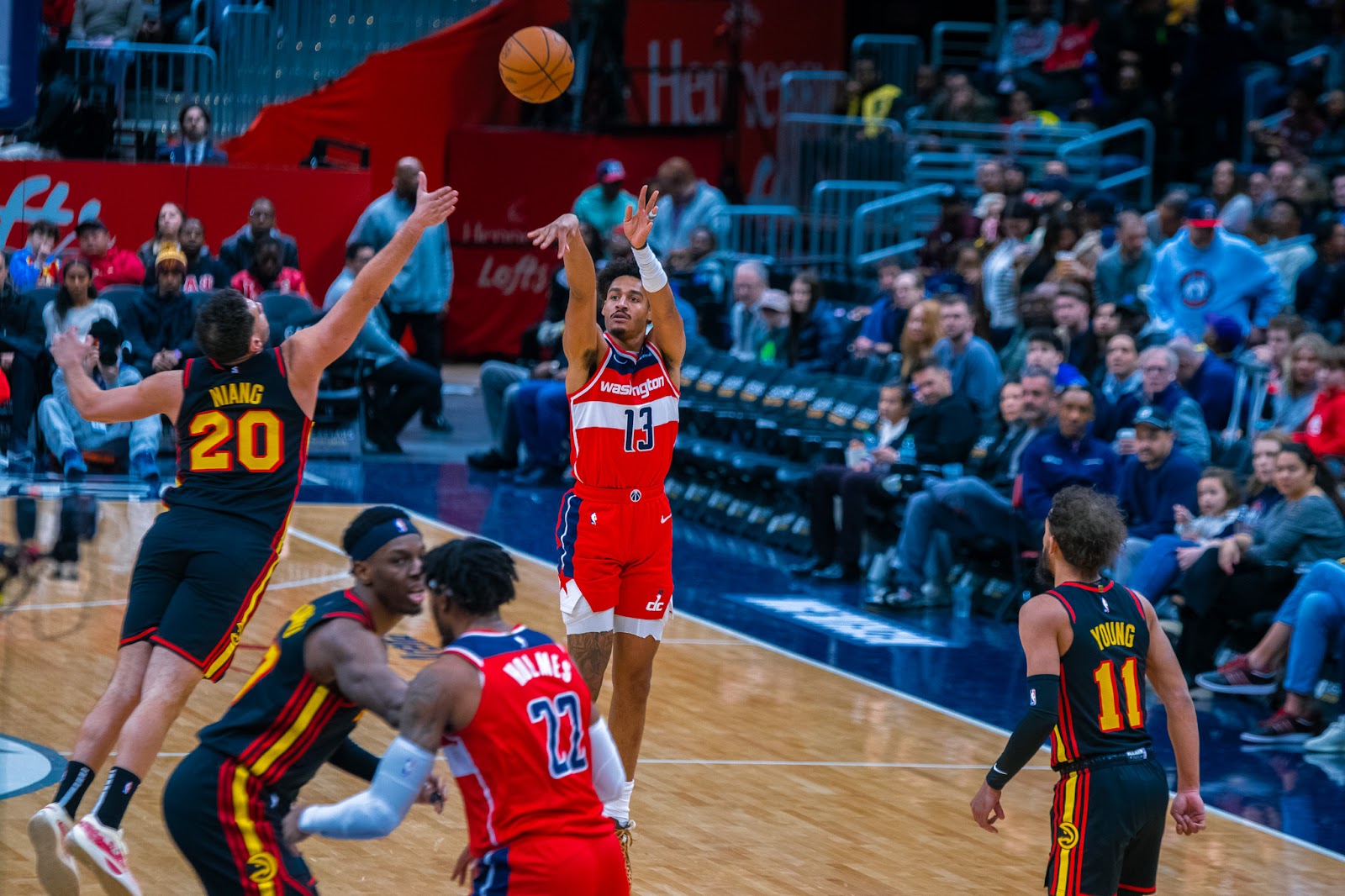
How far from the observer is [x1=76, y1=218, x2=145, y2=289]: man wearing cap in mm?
14539

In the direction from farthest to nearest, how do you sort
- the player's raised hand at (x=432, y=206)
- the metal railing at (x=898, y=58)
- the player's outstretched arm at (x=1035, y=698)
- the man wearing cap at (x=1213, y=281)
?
the metal railing at (x=898, y=58) < the man wearing cap at (x=1213, y=281) < the player's raised hand at (x=432, y=206) < the player's outstretched arm at (x=1035, y=698)

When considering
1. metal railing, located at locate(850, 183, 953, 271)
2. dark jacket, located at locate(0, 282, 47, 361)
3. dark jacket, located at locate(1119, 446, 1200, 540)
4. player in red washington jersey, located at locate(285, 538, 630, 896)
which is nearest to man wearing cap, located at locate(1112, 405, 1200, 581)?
dark jacket, located at locate(1119, 446, 1200, 540)

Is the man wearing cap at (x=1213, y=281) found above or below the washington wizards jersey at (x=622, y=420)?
above

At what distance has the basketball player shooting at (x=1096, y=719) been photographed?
5.12m

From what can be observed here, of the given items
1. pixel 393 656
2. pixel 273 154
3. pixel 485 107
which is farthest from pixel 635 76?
pixel 393 656

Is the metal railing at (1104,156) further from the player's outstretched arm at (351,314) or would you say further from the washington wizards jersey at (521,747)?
the washington wizards jersey at (521,747)

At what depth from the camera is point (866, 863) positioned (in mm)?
6902

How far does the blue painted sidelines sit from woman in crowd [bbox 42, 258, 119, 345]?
2.11 m

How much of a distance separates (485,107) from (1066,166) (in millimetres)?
7030

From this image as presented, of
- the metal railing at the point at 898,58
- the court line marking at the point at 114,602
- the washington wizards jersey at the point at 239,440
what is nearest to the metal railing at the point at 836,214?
the metal railing at the point at 898,58

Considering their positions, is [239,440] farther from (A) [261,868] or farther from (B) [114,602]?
(B) [114,602]

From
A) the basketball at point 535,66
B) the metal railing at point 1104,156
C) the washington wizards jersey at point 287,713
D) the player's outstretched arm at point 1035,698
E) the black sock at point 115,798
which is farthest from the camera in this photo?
the metal railing at point 1104,156

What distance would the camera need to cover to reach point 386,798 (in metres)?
4.11

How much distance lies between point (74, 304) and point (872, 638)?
6.23 metres
